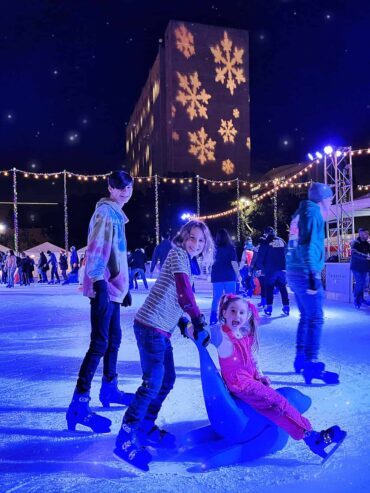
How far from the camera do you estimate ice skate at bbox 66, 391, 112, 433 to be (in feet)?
A: 8.62

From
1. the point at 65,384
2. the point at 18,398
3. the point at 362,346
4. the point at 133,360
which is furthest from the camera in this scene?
the point at 362,346

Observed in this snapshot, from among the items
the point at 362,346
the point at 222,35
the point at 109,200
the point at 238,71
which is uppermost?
the point at 222,35

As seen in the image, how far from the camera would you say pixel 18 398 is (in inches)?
129

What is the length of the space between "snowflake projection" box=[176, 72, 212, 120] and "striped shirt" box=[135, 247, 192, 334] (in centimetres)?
2974

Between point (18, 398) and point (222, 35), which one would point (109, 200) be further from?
point (222, 35)

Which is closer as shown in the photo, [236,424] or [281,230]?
[236,424]

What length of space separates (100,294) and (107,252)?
24 cm

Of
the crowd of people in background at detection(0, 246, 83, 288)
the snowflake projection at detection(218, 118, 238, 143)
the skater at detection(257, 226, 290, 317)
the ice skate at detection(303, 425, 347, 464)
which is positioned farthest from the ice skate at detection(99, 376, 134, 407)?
the snowflake projection at detection(218, 118, 238, 143)

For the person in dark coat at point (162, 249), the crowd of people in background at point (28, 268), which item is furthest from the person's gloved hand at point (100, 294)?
the crowd of people in background at point (28, 268)

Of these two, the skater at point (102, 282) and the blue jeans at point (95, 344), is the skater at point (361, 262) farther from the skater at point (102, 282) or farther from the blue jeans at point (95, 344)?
the blue jeans at point (95, 344)

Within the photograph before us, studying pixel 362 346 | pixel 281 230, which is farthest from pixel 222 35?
pixel 362 346

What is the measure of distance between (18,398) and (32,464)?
3.75 feet

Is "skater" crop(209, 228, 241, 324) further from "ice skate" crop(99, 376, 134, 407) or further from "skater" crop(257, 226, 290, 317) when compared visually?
"ice skate" crop(99, 376, 134, 407)

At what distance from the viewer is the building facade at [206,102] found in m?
30.6
